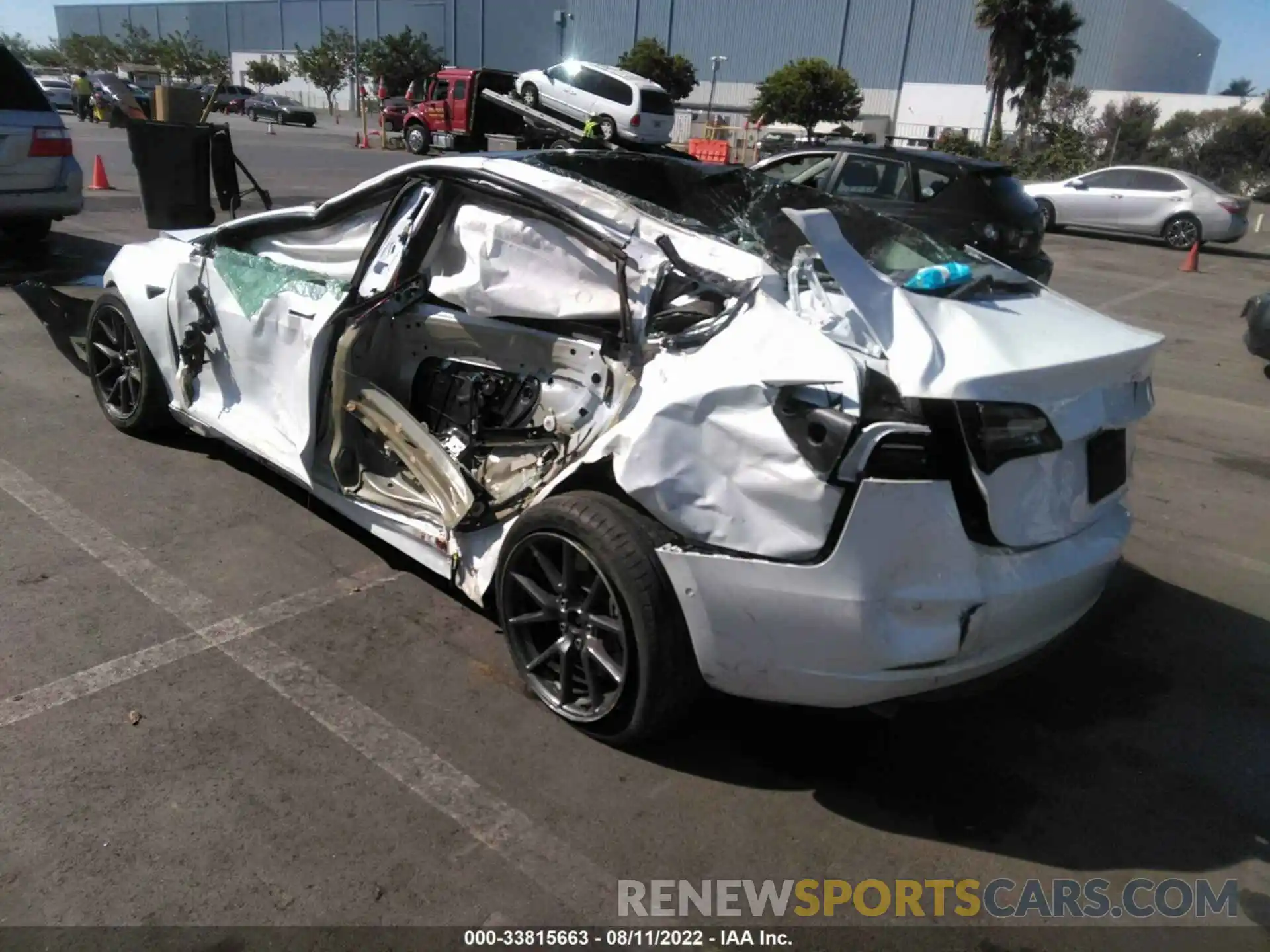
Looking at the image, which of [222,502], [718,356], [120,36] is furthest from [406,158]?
[120,36]

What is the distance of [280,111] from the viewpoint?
48219 millimetres

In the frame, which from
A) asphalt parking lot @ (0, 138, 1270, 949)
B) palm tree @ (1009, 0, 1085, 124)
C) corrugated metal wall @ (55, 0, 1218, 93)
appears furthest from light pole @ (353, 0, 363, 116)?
asphalt parking lot @ (0, 138, 1270, 949)

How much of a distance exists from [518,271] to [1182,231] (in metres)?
19.1

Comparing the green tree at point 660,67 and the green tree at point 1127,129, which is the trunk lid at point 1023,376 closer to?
the green tree at point 1127,129

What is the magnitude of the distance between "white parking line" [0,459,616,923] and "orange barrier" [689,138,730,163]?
33933mm

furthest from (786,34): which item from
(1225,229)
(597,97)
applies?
(1225,229)

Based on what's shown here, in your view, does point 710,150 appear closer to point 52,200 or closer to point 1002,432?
point 52,200

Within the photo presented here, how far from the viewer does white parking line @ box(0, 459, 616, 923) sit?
246 cm

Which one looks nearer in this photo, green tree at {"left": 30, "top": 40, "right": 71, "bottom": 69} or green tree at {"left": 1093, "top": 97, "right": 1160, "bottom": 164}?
green tree at {"left": 1093, "top": 97, "right": 1160, "bottom": 164}

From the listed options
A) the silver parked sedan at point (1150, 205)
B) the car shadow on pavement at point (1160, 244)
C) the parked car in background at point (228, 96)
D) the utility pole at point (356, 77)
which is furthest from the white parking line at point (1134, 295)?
the utility pole at point (356, 77)

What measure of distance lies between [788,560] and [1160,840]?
1389 mm

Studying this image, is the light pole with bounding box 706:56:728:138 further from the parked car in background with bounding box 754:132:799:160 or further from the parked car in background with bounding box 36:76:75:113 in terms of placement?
the parked car in background with bounding box 36:76:75:113

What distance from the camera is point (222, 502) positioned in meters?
4.45

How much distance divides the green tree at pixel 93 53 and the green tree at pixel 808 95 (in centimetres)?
6751
